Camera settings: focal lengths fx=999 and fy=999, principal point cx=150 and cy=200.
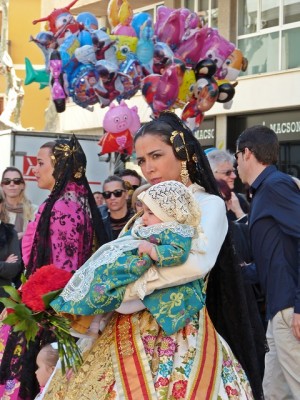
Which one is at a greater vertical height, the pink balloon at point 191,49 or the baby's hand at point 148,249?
the pink balloon at point 191,49

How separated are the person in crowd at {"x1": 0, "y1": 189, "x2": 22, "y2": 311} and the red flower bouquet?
416 cm

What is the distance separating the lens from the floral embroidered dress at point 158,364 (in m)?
4.06

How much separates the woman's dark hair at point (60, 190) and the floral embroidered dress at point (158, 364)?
1420 mm

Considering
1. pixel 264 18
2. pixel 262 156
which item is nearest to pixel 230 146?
pixel 264 18

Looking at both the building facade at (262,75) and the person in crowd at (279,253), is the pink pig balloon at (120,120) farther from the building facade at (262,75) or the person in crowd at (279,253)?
the person in crowd at (279,253)

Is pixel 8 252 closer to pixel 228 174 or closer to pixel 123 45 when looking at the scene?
pixel 228 174

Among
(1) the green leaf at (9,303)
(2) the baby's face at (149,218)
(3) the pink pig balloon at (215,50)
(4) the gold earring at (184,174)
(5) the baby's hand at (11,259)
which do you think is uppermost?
(3) the pink pig balloon at (215,50)

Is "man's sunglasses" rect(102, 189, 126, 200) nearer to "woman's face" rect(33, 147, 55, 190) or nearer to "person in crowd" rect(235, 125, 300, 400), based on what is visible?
"woman's face" rect(33, 147, 55, 190)

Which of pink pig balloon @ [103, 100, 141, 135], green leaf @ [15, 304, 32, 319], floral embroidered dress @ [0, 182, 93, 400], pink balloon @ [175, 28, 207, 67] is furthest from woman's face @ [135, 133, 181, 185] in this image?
pink balloon @ [175, 28, 207, 67]

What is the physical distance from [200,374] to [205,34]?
982 cm

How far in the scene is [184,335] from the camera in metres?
4.16

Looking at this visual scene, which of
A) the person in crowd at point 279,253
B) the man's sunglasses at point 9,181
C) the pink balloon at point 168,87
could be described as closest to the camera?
the person in crowd at point 279,253

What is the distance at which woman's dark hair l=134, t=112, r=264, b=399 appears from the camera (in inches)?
176

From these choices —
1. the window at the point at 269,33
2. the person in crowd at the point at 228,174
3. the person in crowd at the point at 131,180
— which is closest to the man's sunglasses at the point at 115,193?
the person in crowd at the point at 228,174
